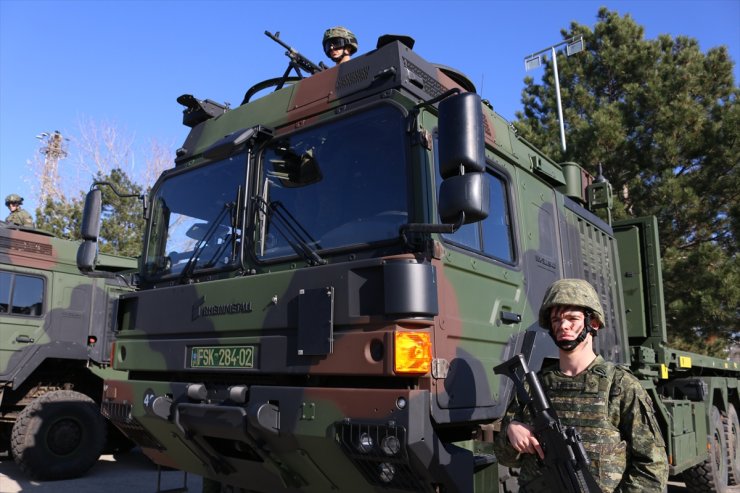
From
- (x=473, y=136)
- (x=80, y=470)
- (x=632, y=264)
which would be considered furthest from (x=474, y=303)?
(x=80, y=470)

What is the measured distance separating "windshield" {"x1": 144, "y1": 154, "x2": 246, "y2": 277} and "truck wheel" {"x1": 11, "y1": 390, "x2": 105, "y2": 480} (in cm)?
405

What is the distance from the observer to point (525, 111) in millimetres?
14625

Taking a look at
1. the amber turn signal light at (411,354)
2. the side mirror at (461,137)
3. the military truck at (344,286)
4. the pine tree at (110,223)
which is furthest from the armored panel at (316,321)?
the pine tree at (110,223)

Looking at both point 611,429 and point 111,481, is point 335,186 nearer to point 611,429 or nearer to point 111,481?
point 611,429

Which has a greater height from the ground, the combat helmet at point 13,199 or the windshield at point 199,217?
A: the combat helmet at point 13,199

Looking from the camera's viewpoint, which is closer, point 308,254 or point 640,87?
point 308,254

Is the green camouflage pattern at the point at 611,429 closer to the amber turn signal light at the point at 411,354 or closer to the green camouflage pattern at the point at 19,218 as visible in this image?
the amber turn signal light at the point at 411,354

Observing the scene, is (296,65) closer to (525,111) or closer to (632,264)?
(632,264)

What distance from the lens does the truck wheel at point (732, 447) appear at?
6.85 metres

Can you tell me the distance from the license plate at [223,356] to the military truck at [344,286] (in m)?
0.01

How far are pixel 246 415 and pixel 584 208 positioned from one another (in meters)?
3.58

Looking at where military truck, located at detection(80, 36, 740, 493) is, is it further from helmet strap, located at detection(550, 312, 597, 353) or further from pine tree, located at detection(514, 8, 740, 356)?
pine tree, located at detection(514, 8, 740, 356)

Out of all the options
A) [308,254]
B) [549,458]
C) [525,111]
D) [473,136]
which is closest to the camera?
[549,458]

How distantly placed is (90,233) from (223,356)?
1815 mm
